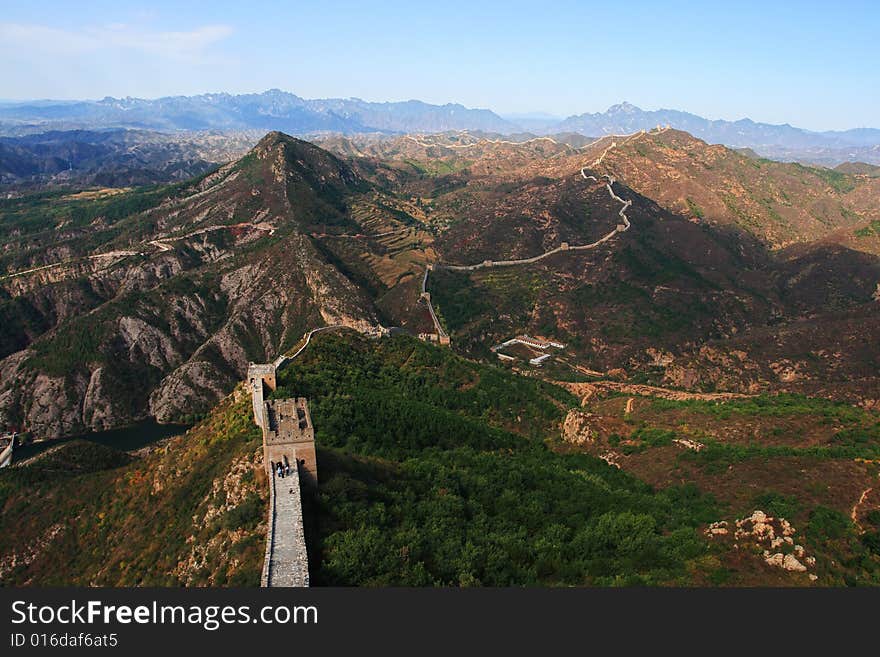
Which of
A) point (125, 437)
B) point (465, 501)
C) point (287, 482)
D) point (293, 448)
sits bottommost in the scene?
point (125, 437)

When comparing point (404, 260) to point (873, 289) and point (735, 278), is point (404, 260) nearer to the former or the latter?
point (735, 278)

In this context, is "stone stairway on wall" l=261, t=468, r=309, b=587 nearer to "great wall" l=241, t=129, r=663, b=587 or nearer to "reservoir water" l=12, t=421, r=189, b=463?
"great wall" l=241, t=129, r=663, b=587

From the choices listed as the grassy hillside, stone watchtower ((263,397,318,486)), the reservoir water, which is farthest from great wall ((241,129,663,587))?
the reservoir water

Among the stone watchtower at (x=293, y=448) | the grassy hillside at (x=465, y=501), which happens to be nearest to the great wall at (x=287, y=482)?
the stone watchtower at (x=293, y=448)

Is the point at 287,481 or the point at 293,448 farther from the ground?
the point at 293,448

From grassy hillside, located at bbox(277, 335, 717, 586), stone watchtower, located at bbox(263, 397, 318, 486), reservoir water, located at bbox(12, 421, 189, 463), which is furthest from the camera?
reservoir water, located at bbox(12, 421, 189, 463)

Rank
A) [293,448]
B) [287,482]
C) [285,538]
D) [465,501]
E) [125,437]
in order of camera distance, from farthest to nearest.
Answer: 1. [125,437]
2. [465,501]
3. [293,448]
4. [287,482]
5. [285,538]

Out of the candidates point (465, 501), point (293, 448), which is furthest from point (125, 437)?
point (465, 501)

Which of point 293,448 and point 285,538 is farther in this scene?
point 293,448

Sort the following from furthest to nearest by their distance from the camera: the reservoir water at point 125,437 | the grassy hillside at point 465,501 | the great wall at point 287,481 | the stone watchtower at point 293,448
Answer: the reservoir water at point 125,437
the stone watchtower at point 293,448
the grassy hillside at point 465,501
the great wall at point 287,481

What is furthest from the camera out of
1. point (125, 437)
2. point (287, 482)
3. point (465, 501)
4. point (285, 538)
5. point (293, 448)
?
point (125, 437)

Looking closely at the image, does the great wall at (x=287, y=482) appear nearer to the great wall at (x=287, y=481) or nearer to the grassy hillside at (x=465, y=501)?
the great wall at (x=287, y=481)

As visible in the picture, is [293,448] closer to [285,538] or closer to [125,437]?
[285,538]
